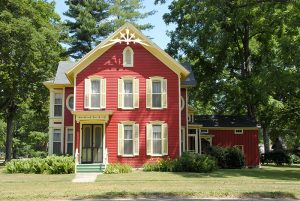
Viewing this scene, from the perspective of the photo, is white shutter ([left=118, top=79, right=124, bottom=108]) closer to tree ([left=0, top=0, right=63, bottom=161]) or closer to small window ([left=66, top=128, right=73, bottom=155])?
small window ([left=66, top=128, right=73, bottom=155])

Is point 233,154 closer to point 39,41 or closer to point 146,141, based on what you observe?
point 146,141

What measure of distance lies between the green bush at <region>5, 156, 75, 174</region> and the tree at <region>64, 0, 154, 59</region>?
28156 millimetres

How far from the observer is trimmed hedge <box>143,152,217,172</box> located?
2544 cm

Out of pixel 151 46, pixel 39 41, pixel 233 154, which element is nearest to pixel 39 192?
pixel 151 46

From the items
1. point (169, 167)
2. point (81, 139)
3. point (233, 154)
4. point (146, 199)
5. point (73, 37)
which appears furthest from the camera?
point (73, 37)

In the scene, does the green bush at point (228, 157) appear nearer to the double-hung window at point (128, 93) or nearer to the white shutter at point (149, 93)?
the white shutter at point (149, 93)

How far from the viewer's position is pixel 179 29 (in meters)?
39.4

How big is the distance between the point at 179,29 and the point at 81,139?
16227 mm

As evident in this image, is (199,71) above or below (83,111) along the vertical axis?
above

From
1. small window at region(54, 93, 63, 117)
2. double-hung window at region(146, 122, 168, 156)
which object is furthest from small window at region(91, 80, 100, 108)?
small window at region(54, 93, 63, 117)

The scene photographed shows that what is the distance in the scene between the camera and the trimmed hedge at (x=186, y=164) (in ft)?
83.5

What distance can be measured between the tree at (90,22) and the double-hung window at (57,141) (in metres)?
23.2

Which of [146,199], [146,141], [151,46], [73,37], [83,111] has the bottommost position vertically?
[146,199]

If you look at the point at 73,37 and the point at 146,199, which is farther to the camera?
the point at 73,37
